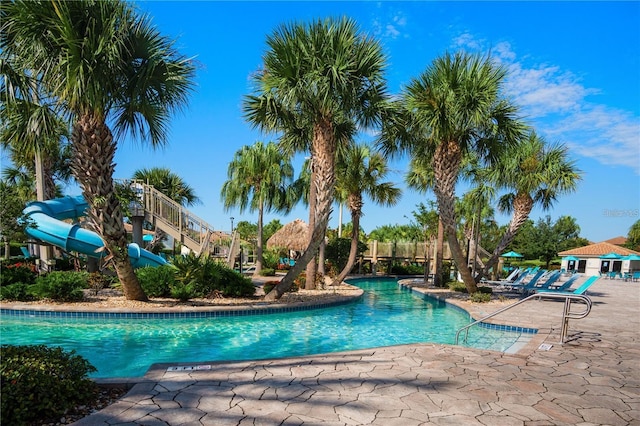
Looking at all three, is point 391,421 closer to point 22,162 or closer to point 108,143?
point 108,143

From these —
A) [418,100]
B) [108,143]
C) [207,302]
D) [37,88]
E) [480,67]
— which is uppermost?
[480,67]

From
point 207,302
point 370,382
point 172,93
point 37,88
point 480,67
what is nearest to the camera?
point 370,382

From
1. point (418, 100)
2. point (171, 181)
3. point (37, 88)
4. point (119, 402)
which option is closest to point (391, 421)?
point (119, 402)

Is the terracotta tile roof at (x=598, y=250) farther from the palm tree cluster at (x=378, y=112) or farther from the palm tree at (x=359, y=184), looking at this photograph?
the palm tree at (x=359, y=184)

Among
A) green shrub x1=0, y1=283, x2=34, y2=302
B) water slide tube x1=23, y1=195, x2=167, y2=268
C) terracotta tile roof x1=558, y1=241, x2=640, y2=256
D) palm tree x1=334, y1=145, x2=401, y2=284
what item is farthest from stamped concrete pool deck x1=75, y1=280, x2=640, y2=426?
terracotta tile roof x1=558, y1=241, x2=640, y2=256

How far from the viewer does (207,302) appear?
11578 millimetres

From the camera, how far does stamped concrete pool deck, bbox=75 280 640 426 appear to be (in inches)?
151

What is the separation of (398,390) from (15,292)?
1059 centimetres

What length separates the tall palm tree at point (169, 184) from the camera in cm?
2614

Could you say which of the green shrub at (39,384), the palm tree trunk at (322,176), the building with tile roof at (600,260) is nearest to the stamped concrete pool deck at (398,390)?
the green shrub at (39,384)

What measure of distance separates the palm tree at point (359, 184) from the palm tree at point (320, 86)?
5.58 metres

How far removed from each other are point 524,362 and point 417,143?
9718 millimetres

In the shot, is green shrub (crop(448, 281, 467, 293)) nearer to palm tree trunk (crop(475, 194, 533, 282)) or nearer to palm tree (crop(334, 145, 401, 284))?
palm tree trunk (crop(475, 194, 533, 282))

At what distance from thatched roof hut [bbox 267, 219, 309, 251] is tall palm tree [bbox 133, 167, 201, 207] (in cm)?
617
